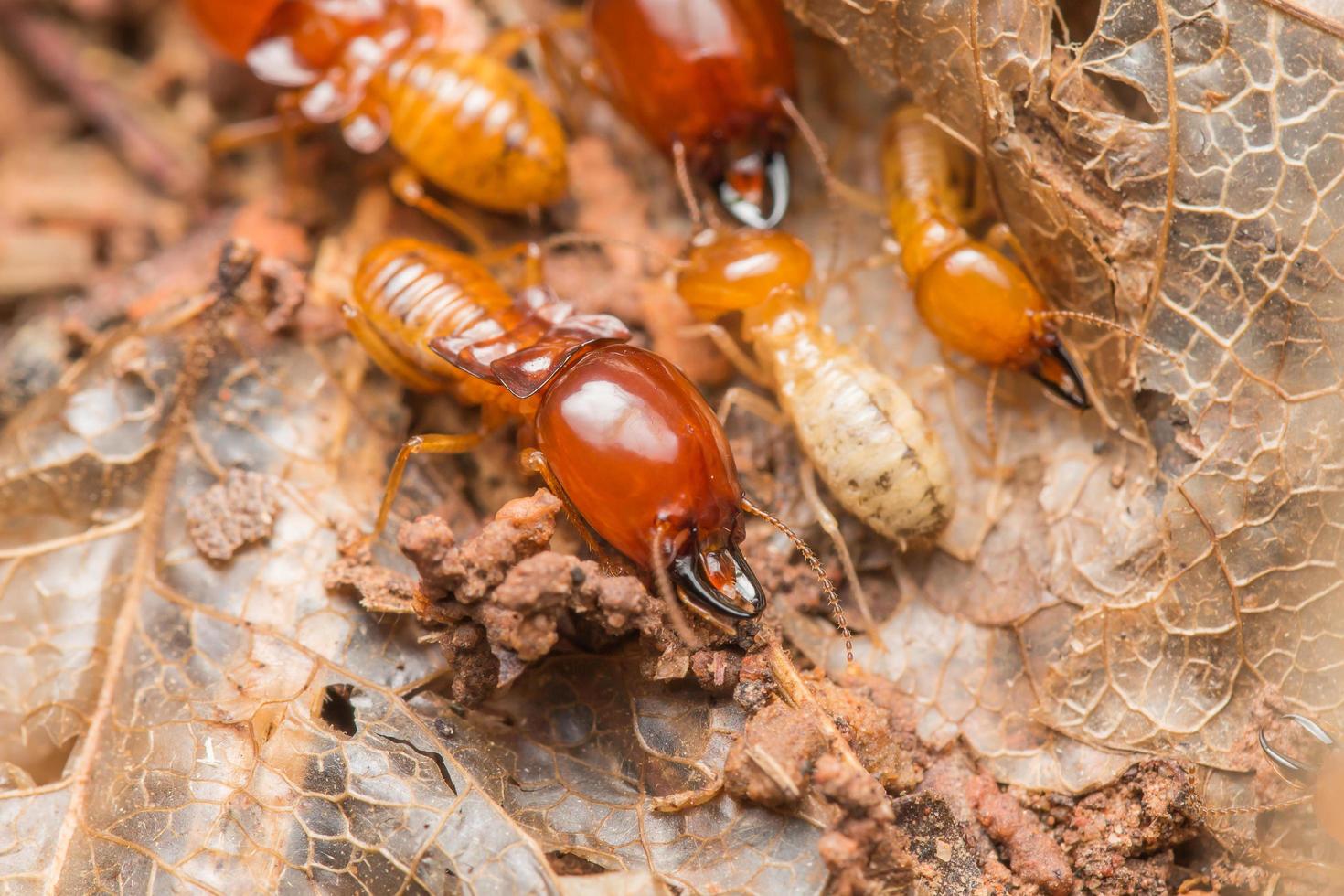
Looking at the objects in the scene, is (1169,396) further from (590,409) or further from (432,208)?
(432,208)

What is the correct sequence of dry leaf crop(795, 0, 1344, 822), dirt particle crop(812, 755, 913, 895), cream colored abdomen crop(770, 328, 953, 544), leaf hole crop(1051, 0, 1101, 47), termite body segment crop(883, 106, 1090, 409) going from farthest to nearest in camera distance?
termite body segment crop(883, 106, 1090, 409) < cream colored abdomen crop(770, 328, 953, 544) < leaf hole crop(1051, 0, 1101, 47) < dry leaf crop(795, 0, 1344, 822) < dirt particle crop(812, 755, 913, 895)

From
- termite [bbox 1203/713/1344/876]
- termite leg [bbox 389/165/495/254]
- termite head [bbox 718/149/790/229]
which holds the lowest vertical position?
termite [bbox 1203/713/1344/876]

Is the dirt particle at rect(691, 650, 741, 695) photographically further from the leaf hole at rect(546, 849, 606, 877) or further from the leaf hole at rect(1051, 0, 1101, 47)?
the leaf hole at rect(1051, 0, 1101, 47)

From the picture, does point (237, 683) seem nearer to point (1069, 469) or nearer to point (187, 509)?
point (187, 509)

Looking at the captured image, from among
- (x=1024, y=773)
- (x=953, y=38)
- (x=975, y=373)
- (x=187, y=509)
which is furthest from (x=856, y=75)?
(x=187, y=509)

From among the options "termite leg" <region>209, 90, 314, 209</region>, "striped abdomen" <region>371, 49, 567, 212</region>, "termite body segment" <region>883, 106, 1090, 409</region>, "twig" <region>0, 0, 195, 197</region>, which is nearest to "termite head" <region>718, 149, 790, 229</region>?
"termite body segment" <region>883, 106, 1090, 409</region>

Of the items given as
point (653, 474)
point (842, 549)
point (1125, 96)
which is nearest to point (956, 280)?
point (1125, 96)

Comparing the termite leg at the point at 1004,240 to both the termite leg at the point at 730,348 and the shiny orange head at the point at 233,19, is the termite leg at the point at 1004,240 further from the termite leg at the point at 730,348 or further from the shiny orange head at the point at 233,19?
the shiny orange head at the point at 233,19

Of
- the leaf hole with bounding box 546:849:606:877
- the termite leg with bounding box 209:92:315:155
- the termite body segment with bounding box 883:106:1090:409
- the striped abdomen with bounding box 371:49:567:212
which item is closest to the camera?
the leaf hole with bounding box 546:849:606:877
